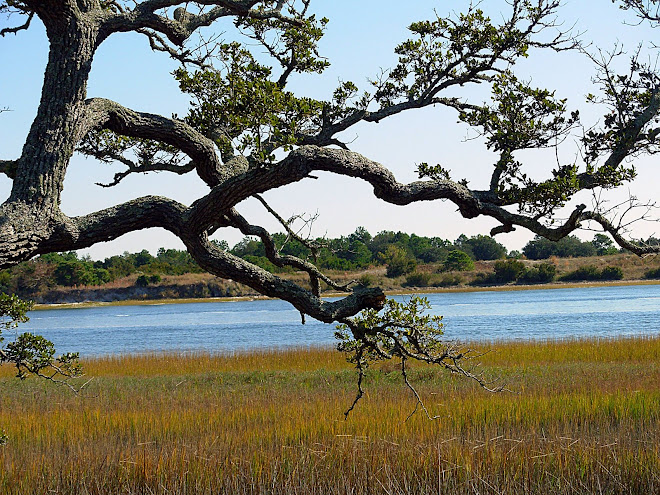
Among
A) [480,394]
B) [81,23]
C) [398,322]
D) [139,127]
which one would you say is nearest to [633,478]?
[398,322]

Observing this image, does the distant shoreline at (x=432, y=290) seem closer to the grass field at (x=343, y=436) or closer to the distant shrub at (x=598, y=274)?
the distant shrub at (x=598, y=274)

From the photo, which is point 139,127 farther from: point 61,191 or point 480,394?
point 480,394

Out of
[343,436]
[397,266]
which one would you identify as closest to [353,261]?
[397,266]

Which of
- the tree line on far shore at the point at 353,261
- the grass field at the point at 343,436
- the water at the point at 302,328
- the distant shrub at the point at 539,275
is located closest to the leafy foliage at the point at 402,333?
the grass field at the point at 343,436

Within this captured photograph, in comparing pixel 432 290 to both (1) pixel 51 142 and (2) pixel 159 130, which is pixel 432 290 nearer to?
(2) pixel 159 130

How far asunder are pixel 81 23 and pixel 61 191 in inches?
49.6

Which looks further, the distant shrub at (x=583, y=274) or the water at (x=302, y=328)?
the distant shrub at (x=583, y=274)

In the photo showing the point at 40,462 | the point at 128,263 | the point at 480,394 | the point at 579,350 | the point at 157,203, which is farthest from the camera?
the point at 128,263

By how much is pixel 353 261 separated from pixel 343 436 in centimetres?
5197

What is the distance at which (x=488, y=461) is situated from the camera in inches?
271

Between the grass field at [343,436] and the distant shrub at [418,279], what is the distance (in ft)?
180

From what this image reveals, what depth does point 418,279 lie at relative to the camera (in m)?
70.2

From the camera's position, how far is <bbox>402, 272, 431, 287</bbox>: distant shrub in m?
69.3

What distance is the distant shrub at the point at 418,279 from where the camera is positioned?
227 feet
